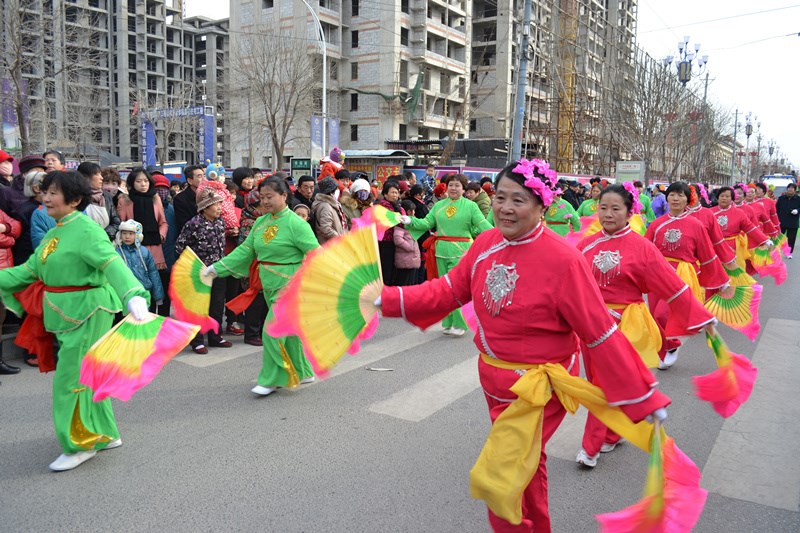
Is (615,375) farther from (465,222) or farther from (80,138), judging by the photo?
(80,138)

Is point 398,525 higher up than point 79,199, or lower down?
A: lower down

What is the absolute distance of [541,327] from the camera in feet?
8.73

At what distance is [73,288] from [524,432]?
2909 mm

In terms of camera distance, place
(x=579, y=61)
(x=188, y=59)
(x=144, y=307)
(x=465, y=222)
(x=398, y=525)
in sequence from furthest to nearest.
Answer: (x=188, y=59), (x=579, y=61), (x=465, y=222), (x=144, y=307), (x=398, y=525)

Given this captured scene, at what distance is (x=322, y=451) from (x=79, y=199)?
7.34 ft

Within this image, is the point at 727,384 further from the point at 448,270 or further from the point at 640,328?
the point at 448,270

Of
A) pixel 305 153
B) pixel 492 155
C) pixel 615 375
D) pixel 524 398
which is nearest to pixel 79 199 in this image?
pixel 524 398

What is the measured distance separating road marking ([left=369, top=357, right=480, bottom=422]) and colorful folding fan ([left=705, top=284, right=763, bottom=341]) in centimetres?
219

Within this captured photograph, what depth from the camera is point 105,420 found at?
4168 millimetres

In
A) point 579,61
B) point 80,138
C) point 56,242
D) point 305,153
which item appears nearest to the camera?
point 56,242

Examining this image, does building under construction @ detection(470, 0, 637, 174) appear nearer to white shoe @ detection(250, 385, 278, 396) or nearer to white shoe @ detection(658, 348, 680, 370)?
white shoe @ detection(658, 348, 680, 370)

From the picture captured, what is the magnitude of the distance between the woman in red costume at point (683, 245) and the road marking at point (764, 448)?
0.99m

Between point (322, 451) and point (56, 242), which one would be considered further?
point (322, 451)

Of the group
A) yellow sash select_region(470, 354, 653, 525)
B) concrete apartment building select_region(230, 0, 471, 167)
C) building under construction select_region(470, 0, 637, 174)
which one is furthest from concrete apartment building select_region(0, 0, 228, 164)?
building under construction select_region(470, 0, 637, 174)
